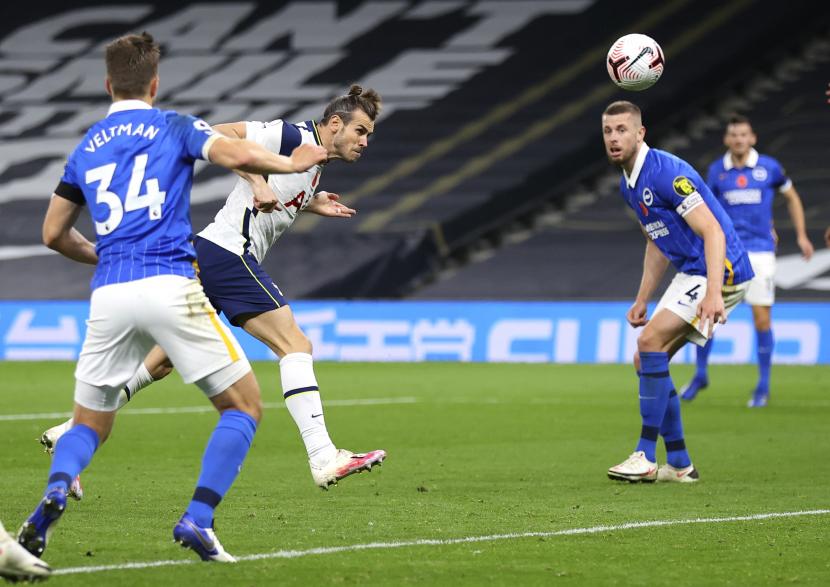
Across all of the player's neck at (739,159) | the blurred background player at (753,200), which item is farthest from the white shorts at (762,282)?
the player's neck at (739,159)

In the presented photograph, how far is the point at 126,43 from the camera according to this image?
527 centimetres

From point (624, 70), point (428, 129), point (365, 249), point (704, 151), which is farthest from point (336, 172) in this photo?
point (624, 70)

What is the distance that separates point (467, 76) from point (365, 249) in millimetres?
5453

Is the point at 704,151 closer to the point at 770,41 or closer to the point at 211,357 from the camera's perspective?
the point at 770,41

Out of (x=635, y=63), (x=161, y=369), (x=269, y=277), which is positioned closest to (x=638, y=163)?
(x=635, y=63)

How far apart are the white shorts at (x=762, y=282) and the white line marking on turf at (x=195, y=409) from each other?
334 cm

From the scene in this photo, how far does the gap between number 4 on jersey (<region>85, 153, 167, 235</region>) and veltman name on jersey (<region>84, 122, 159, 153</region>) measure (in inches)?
→ 3.0

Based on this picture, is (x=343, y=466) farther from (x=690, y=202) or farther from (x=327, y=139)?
(x=690, y=202)

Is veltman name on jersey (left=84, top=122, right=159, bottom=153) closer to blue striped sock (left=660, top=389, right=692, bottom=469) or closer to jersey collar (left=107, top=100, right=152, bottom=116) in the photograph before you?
jersey collar (left=107, top=100, right=152, bottom=116)

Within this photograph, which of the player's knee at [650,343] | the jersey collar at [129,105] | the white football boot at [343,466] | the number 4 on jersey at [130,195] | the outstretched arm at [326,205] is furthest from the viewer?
the player's knee at [650,343]

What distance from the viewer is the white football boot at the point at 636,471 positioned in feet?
26.9

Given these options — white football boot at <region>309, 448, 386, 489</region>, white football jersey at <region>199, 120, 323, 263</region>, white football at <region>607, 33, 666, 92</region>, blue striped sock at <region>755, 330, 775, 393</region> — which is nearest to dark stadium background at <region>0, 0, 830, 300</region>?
blue striped sock at <region>755, 330, 775, 393</region>

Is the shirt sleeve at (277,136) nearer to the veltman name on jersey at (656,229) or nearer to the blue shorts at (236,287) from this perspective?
the blue shorts at (236,287)

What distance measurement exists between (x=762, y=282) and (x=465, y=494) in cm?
697
